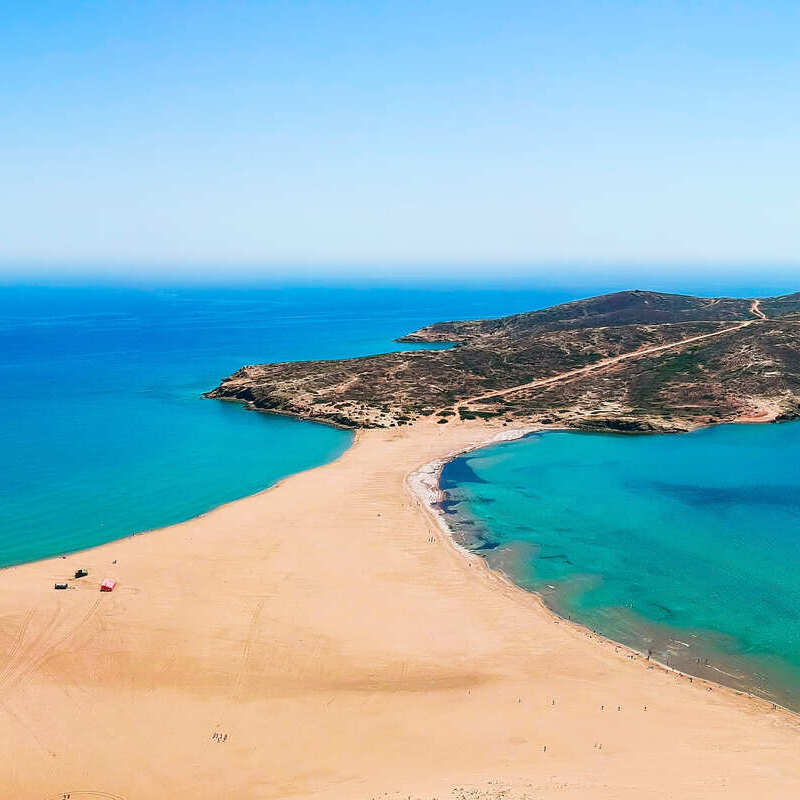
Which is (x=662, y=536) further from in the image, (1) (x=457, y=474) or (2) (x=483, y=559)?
(1) (x=457, y=474)

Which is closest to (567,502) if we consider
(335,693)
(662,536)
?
(662,536)

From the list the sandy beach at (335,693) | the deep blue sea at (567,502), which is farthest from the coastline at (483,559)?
the deep blue sea at (567,502)

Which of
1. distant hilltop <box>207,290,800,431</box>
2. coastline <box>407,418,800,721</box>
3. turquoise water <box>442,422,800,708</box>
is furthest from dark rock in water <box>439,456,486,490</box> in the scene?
distant hilltop <box>207,290,800,431</box>

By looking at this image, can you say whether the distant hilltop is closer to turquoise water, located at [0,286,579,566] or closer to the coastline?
the coastline

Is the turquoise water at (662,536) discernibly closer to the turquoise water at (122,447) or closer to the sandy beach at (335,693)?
the sandy beach at (335,693)

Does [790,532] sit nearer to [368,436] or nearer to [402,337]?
[368,436]

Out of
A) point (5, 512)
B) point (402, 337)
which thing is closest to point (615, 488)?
point (5, 512)
